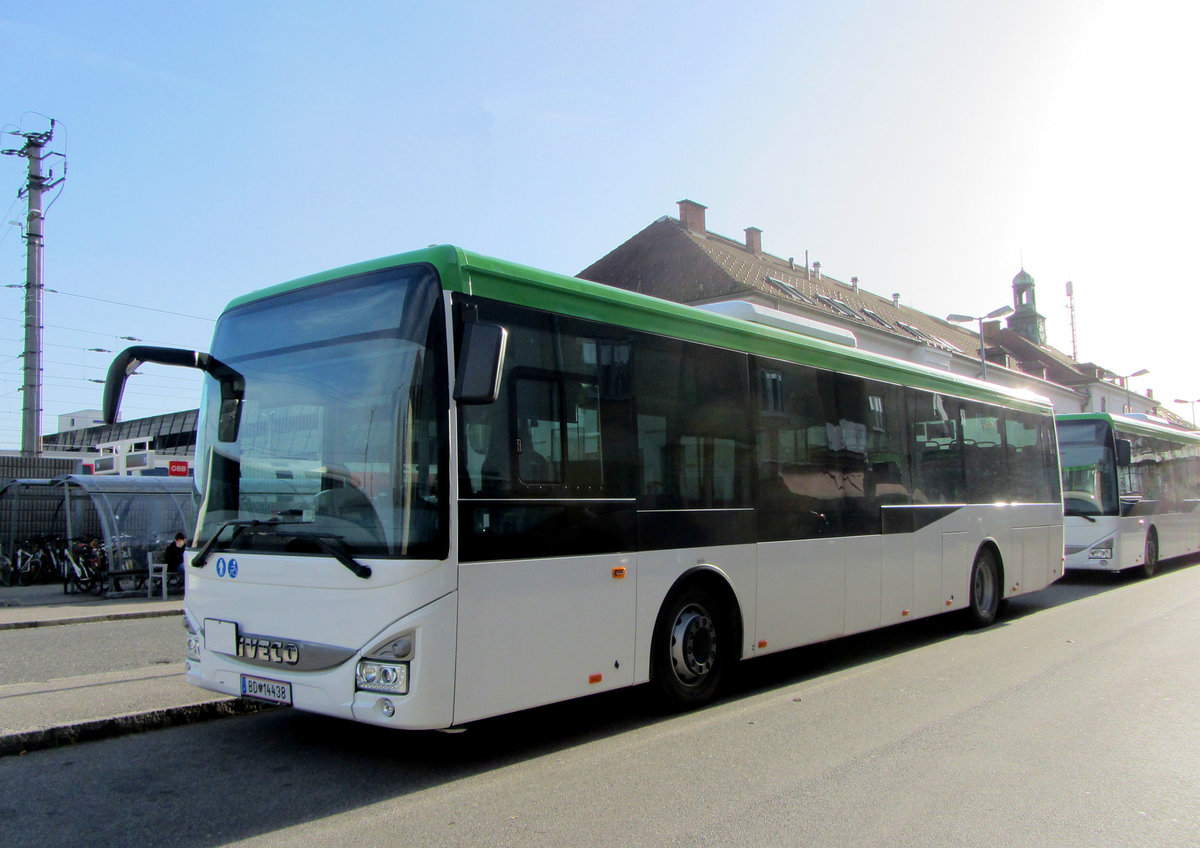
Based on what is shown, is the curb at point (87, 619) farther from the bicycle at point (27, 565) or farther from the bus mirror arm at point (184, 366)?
the bus mirror arm at point (184, 366)

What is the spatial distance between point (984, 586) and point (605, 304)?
7.90 m

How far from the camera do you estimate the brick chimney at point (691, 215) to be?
140ft

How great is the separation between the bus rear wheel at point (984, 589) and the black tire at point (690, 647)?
214 inches

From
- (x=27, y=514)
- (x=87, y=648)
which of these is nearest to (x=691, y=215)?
(x=27, y=514)

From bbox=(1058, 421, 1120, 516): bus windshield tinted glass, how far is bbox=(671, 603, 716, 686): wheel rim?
41.7ft

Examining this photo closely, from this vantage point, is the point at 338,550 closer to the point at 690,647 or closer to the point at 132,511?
the point at 690,647

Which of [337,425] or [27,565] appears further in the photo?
[27,565]

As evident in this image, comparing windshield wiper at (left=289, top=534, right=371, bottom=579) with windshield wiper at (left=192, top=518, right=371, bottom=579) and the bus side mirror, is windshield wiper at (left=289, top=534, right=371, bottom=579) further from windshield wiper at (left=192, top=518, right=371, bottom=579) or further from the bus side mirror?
the bus side mirror

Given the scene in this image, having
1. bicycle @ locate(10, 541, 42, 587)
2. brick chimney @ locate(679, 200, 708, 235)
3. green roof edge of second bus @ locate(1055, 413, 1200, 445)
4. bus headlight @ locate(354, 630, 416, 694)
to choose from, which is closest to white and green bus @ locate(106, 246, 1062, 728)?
bus headlight @ locate(354, 630, 416, 694)

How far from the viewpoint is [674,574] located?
7.12 meters

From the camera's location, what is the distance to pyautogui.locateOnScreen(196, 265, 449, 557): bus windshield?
17.9 feet

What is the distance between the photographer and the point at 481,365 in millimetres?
5406

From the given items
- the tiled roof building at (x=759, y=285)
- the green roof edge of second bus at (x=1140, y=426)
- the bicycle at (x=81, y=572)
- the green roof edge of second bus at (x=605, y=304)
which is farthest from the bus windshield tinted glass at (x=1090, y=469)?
the bicycle at (x=81, y=572)

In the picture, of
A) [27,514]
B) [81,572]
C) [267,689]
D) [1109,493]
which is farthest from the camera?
[27,514]
